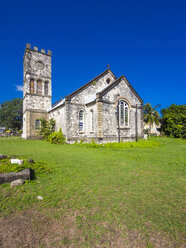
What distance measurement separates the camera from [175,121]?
35406mm

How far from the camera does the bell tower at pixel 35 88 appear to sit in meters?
25.5

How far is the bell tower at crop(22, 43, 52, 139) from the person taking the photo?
2553 cm

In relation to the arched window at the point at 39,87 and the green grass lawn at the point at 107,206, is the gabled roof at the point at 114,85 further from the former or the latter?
the arched window at the point at 39,87

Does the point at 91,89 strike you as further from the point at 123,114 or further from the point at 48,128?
the point at 48,128

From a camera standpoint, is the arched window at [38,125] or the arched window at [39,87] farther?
the arched window at [39,87]

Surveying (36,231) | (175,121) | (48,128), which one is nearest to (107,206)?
(36,231)

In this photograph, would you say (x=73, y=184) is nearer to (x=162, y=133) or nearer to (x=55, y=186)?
(x=55, y=186)

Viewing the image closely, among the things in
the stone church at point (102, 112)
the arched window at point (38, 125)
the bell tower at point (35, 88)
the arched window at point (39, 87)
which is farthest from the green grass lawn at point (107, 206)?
the arched window at point (39, 87)

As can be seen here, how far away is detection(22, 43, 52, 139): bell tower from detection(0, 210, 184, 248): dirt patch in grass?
24.0m

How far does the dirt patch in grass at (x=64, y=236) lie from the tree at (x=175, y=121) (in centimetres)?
3643

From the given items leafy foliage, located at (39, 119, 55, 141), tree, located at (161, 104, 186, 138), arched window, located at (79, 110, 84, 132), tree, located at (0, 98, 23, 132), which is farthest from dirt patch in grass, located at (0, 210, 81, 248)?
tree, located at (0, 98, 23, 132)

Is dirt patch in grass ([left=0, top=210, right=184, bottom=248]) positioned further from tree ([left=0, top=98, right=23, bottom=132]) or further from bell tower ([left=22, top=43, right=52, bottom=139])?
tree ([left=0, top=98, right=23, bottom=132])

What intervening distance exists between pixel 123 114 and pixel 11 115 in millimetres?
46801

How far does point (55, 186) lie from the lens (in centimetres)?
487
